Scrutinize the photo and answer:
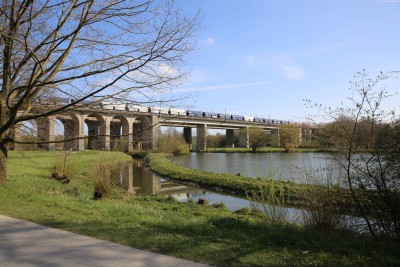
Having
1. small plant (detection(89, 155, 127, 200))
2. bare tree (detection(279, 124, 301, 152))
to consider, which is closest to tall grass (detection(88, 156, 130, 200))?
small plant (detection(89, 155, 127, 200))

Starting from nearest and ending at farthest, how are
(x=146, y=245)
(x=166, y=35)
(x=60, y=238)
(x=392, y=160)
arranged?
1. (x=146, y=245)
2. (x=60, y=238)
3. (x=392, y=160)
4. (x=166, y=35)

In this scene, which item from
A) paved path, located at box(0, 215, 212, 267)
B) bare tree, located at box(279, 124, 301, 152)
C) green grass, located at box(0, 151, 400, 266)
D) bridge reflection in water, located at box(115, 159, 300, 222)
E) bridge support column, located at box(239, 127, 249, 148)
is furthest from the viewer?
bridge support column, located at box(239, 127, 249, 148)

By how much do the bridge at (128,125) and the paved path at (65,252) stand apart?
4.40 metres

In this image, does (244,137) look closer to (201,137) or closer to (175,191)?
(201,137)

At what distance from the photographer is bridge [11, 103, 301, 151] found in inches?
450

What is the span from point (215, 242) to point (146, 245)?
3.96 ft

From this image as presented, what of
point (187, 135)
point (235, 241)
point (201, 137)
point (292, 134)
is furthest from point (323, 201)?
point (187, 135)

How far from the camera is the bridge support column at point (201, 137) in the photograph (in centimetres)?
9466

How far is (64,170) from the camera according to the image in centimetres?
2270

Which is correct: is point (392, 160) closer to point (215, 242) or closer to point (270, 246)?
point (270, 246)

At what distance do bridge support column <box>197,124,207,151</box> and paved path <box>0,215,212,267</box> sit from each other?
87.5 m

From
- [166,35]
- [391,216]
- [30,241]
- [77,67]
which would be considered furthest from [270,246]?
[77,67]

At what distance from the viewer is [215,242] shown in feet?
20.5

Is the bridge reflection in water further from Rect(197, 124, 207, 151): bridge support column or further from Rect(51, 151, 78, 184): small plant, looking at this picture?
Rect(197, 124, 207, 151): bridge support column
